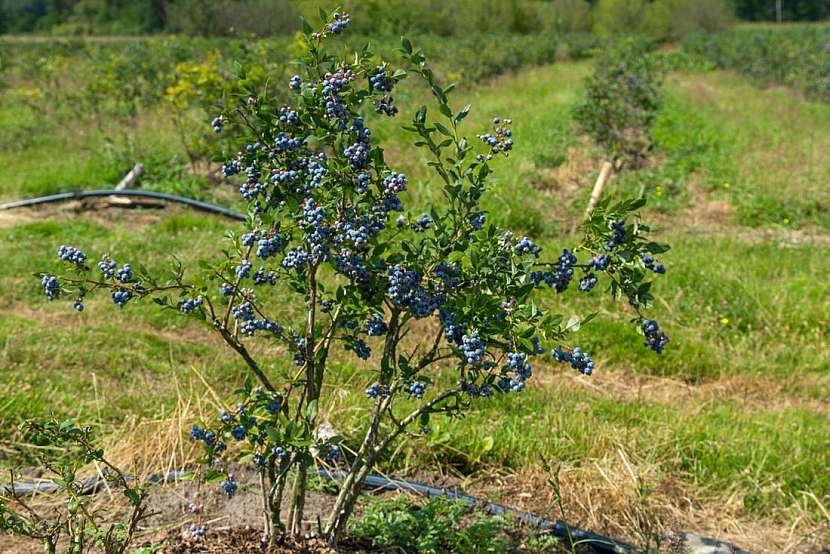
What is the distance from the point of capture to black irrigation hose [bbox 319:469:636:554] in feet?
10.5

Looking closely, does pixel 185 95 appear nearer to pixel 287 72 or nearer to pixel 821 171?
pixel 287 72

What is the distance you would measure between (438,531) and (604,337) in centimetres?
282

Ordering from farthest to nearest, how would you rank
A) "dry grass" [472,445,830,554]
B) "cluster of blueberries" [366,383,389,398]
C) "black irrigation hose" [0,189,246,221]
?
"black irrigation hose" [0,189,246,221], "dry grass" [472,445,830,554], "cluster of blueberries" [366,383,389,398]

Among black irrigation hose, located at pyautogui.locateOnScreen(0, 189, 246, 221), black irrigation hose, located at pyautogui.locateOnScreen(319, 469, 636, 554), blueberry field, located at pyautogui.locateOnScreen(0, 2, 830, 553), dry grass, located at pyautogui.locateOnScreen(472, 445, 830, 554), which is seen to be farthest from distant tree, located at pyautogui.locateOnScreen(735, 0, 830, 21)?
black irrigation hose, located at pyautogui.locateOnScreen(319, 469, 636, 554)

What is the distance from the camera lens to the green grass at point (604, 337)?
3936mm

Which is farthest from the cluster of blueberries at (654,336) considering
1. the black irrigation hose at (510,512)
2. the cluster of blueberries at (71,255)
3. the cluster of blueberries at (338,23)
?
the cluster of blueberries at (71,255)

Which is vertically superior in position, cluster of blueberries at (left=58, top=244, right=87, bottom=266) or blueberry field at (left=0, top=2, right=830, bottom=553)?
cluster of blueberries at (left=58, top=244, right=87, bottom=266)

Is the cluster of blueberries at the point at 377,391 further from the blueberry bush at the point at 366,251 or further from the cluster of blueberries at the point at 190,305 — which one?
the cluster of blueberries at the point at 190,305

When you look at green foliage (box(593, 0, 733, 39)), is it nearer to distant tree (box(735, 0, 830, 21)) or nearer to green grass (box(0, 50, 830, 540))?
distant tree (box(735, 0, 830, 21))

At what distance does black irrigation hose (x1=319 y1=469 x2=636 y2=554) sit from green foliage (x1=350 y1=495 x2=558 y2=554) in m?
0.08

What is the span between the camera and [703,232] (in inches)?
321

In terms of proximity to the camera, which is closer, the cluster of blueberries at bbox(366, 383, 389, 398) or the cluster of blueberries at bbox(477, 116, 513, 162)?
the cluster of blueberries at bbox(477, 116, 513, 162)

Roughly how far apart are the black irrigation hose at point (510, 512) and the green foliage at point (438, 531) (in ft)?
0.25

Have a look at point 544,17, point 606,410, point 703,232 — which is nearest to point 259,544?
point 606,410
